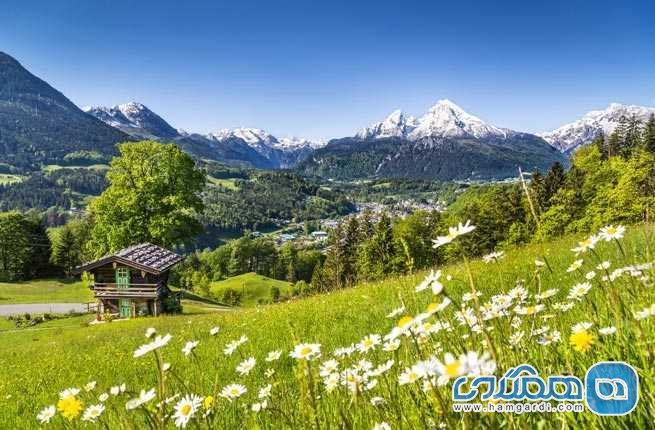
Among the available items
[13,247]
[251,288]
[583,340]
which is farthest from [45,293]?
[583,340]

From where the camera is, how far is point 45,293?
5772 centimetres

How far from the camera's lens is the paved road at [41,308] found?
4347 cm

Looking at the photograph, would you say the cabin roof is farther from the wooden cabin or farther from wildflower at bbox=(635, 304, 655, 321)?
wildflower at bbox=(635, 304, 655, 321)

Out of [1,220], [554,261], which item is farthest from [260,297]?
[554,261]

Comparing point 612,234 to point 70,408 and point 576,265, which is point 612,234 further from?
point 70,408

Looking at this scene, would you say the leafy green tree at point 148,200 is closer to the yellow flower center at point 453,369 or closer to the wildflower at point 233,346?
the wildflower at point 233,346

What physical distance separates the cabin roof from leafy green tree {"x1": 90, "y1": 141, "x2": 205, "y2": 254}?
1370 mm

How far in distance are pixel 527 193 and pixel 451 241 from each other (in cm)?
57

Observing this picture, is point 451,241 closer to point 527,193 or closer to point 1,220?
point 527,193

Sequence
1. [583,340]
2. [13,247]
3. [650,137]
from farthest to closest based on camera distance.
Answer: [13,247] < [650,137] < [583,340]

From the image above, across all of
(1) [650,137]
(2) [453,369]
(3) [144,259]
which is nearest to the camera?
(2) [453,369]

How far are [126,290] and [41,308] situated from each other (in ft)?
45.7

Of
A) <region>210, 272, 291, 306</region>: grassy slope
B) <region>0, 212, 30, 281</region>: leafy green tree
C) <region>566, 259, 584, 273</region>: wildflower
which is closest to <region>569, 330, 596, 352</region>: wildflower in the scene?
<region>566, 259, 584, 273</region>: wildflower

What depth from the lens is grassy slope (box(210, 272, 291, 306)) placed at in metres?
105
